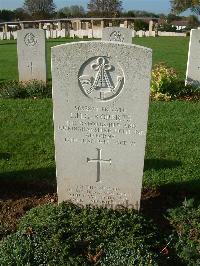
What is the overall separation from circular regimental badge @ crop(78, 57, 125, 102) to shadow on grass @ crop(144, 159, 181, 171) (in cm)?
217

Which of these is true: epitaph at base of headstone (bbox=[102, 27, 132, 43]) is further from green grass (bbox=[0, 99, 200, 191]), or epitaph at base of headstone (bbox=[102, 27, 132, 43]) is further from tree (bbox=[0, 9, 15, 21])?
tree (bbox=[0, 9, 15, 21])

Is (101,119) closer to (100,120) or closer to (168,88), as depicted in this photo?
(100,120)

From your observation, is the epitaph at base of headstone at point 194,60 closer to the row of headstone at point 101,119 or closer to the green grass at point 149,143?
the green grass at point 149,143

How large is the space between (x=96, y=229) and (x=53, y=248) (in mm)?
536

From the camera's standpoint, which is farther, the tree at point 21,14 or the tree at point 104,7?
the tree at point 21,14

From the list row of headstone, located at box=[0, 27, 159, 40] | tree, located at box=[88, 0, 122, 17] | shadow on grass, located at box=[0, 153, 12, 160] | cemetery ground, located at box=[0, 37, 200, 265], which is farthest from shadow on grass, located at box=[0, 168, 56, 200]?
tree, located at box=[88, 0, 122, 17]

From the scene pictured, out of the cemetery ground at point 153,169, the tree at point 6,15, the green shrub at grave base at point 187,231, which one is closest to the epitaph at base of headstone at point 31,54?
the cemetery ground at point 153,169

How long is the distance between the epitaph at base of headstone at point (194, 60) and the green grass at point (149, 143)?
6.18 ft

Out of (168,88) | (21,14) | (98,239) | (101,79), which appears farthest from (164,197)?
(21,14)

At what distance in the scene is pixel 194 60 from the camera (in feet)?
37.4

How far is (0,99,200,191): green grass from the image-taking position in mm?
5980

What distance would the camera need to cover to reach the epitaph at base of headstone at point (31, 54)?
1191 centimetres

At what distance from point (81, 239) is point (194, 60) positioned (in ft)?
Answer: 27.5

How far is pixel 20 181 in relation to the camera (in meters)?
5.79
